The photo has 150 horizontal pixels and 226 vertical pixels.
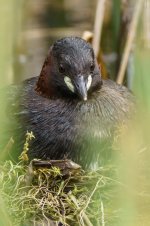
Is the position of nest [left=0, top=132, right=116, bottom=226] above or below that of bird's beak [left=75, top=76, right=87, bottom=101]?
below

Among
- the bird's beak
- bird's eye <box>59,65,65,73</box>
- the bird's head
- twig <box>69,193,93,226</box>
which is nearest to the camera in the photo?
twig <box>69,193,93,226</box>

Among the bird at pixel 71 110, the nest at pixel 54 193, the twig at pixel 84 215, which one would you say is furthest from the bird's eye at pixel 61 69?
the twig at pixel 84 215

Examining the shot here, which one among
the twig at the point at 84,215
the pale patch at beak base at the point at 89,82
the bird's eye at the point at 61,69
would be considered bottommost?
the twig at the point at 84,215

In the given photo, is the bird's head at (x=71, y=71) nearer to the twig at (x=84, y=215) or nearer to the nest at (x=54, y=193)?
the nest at (x=54, y=193)

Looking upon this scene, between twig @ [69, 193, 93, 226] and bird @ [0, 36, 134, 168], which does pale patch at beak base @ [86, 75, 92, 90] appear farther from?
twig @ [69, 193, 93, 226]

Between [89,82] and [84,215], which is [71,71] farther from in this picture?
[84,215]

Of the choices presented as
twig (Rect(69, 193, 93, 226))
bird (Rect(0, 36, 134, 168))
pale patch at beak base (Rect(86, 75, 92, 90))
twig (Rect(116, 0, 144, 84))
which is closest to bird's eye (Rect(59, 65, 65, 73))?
bird (Rect(0, 36, 134, 168))

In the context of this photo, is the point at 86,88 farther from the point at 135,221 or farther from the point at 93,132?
the point at 135,221
